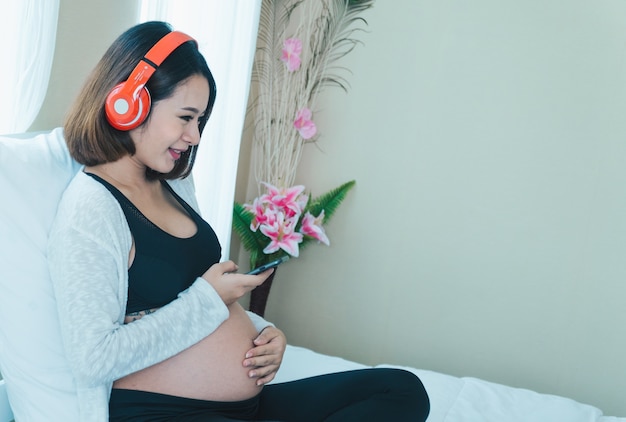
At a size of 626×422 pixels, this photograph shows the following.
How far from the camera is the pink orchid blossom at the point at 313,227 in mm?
2449

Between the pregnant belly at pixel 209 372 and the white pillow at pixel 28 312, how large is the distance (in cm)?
11

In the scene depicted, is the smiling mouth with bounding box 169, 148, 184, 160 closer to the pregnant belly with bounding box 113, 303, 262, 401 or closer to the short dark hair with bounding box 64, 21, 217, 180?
the short dark hair with bounding box 64, 21, 217, 180

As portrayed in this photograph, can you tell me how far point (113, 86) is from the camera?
1.24 meters

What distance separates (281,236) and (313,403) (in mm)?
1043

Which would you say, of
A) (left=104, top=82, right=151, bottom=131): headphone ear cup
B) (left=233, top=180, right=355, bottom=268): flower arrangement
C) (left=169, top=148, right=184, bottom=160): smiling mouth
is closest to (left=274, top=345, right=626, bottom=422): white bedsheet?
(left=233, top=180, right=355, bottom=268): flower arrangement

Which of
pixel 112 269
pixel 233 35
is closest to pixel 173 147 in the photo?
pixel 112 269

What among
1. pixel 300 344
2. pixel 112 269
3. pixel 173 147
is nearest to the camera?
pixel 112 269

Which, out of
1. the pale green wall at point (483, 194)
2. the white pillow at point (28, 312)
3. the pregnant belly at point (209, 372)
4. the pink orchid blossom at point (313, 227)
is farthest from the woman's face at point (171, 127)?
the pale green wall at point (483, 194)

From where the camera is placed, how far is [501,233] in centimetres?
241

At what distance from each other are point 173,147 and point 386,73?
4.53 feet

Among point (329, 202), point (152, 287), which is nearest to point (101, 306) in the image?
point (152, 287)

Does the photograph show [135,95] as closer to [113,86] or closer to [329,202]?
[113,86]

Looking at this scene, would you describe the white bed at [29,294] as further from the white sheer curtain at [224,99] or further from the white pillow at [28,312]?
the white sheer curtain at [224,99]

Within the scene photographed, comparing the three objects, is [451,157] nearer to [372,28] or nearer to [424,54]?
[424,54]
